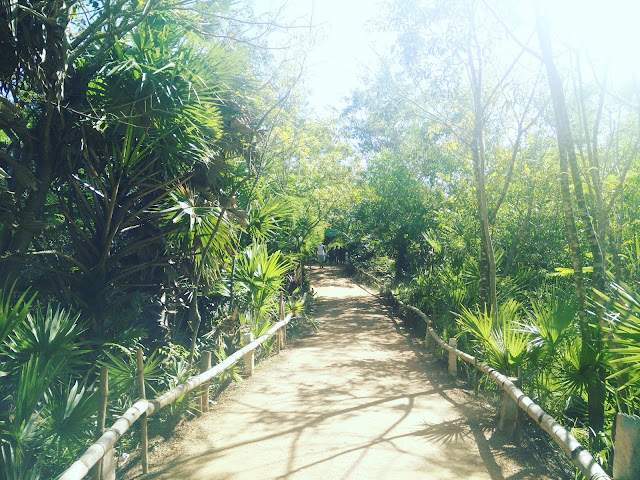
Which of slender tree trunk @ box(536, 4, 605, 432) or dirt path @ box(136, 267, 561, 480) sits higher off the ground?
slender tree trunk @ box(536, 4, 605, 432)

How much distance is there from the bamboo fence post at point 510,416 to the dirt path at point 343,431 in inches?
6.9

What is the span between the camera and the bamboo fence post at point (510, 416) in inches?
196

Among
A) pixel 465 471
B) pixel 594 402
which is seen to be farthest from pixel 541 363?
pixel 465 471

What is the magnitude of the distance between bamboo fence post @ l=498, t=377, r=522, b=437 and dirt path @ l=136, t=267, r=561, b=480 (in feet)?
0.58

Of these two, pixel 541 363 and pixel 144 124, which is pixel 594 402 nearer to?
pixel 541 363

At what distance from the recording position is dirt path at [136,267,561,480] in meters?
4.31

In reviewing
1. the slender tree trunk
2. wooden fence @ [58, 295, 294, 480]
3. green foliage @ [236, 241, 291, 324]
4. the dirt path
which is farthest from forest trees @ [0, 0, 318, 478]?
the slender tree trunk

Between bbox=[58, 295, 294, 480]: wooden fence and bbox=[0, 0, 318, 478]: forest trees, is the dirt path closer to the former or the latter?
bbox=[58, 295, 294, 480]: wooden fence

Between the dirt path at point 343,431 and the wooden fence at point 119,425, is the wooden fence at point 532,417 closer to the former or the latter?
the dirt path at point 343,431

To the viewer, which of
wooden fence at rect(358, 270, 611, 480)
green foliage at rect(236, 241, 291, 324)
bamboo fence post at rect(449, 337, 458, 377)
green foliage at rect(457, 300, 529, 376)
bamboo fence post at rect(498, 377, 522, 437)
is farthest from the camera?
green foliage at rect(236, 241, 291, 324)

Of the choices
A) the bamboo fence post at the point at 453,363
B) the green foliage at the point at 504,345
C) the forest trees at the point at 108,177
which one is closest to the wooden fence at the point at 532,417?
the bamboo fence post at the point at 453,363

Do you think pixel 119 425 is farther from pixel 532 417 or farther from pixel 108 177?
pixel 108 177

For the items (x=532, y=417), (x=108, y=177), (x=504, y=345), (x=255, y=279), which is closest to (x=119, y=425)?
(x=532, y=417)

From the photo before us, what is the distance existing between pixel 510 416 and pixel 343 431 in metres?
1.64
